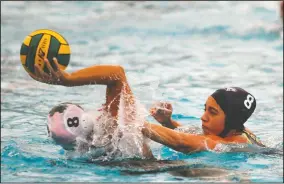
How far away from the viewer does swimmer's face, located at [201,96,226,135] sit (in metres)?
5.34

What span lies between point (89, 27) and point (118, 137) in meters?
7.70

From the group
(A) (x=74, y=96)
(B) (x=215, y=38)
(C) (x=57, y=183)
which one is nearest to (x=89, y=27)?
(B) (x=215, y=38)

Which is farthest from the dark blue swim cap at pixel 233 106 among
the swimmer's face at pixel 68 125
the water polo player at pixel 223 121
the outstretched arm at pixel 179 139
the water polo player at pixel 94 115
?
the swimmer's face at pixel 68 125

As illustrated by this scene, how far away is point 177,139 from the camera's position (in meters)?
5.00

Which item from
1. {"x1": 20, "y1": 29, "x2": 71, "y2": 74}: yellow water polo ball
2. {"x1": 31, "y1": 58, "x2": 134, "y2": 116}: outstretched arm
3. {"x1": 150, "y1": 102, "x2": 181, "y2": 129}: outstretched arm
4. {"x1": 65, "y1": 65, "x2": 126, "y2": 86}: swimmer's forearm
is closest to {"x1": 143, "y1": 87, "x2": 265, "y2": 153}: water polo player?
{"x1": 150, "y1": 102, "x2": 181, "y2": 129}: outstretched arm

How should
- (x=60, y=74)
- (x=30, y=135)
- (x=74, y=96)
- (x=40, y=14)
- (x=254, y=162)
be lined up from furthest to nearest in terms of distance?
(x=40, y=14) → (x=74, y=96) → (x=30, y=135) → (x=254, y=162) → (x=60, y=74)

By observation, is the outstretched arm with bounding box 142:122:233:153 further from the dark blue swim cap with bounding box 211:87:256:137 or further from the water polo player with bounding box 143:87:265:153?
the dark blue swim cap with bounding box 211:87:256:137

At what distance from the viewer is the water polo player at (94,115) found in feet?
15.8

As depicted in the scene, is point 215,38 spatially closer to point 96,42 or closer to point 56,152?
point 96,42

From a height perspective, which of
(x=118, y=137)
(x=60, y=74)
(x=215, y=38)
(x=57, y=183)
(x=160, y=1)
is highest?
(x=160, y=1)

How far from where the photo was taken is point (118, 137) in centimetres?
507

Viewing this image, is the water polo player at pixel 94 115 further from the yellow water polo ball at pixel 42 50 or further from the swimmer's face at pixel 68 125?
the yellow water polo ball at pixel 42 50

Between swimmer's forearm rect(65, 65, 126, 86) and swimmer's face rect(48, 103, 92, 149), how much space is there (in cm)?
23

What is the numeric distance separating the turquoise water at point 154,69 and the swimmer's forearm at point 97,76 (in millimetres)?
507
